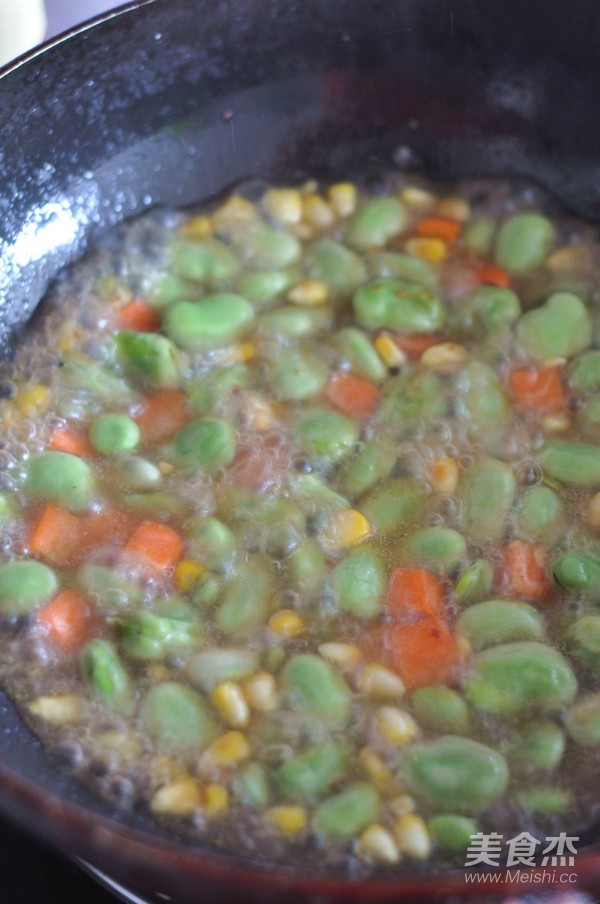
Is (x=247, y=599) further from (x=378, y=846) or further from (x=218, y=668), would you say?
(x=378, y=846)

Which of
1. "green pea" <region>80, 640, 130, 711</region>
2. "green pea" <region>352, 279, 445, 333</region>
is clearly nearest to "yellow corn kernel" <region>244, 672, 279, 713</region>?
"green pea" <region>80, 640, 130, 711</region>

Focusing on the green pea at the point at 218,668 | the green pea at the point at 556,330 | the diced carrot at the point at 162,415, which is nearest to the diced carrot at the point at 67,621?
the green pea at the point at 218,668

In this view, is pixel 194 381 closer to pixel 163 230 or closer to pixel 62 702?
pixel 163 230

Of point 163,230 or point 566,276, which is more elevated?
point 163,230

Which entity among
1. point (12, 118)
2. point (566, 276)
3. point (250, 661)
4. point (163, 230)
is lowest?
point (566, 276)

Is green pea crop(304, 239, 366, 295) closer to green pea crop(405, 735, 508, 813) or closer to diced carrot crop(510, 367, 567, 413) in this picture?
diced carrot crop(510, 367, 567, 413)

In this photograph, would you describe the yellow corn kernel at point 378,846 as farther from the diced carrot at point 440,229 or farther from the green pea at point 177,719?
the diced carrot at point 440,229

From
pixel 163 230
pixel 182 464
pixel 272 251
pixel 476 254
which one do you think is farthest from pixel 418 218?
pixel 182 464

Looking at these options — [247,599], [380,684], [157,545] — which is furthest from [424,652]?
[157,545]
